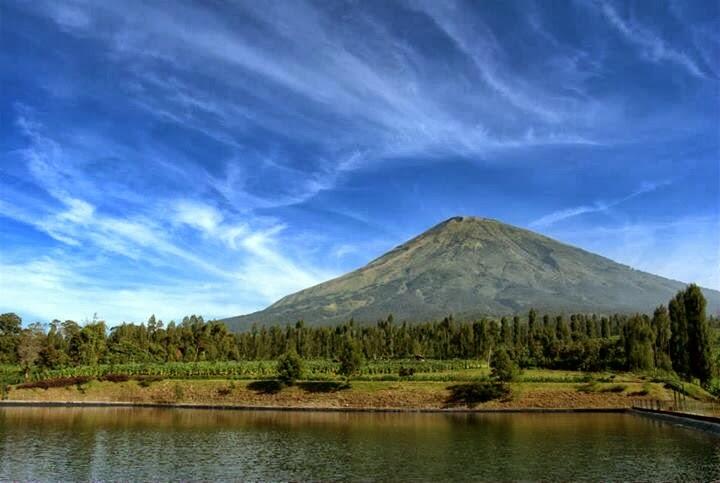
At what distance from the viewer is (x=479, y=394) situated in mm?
55844

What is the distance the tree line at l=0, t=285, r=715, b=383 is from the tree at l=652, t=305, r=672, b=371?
129 millimetres

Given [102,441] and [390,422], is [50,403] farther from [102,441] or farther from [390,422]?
[390,422]

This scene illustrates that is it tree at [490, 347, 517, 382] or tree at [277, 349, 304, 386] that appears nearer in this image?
tree at [490, 347, 517, 382]

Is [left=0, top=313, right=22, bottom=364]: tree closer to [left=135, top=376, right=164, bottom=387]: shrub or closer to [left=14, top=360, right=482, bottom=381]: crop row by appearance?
[left=14, top=360, right=482, bottom=381]: crop row

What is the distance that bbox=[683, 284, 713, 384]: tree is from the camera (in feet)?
179

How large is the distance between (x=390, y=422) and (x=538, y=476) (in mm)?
21965

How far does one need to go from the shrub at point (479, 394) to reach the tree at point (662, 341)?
29.6 metres

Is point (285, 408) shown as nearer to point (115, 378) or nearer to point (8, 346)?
point (115, 378)

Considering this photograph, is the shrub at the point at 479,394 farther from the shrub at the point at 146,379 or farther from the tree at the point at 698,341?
the shrub at the point at 146,379

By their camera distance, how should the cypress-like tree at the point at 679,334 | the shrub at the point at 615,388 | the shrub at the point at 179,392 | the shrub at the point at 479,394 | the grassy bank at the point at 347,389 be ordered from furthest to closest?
the cypress-like tree at the point at 679,334
the shrub at the point at 179,392
the shrub at the point at 615,388
the shrub at the point at 479,394
the grassy bank at the point at 347,389

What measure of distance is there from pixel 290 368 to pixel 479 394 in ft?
65.9

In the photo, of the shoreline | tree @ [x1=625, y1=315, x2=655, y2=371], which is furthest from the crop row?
tree @ [x1=625, y1=315, x2=655, y2=371]

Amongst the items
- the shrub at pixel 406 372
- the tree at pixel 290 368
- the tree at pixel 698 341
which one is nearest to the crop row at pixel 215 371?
the shrub at pixel 406 372

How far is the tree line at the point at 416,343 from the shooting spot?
64.2m
